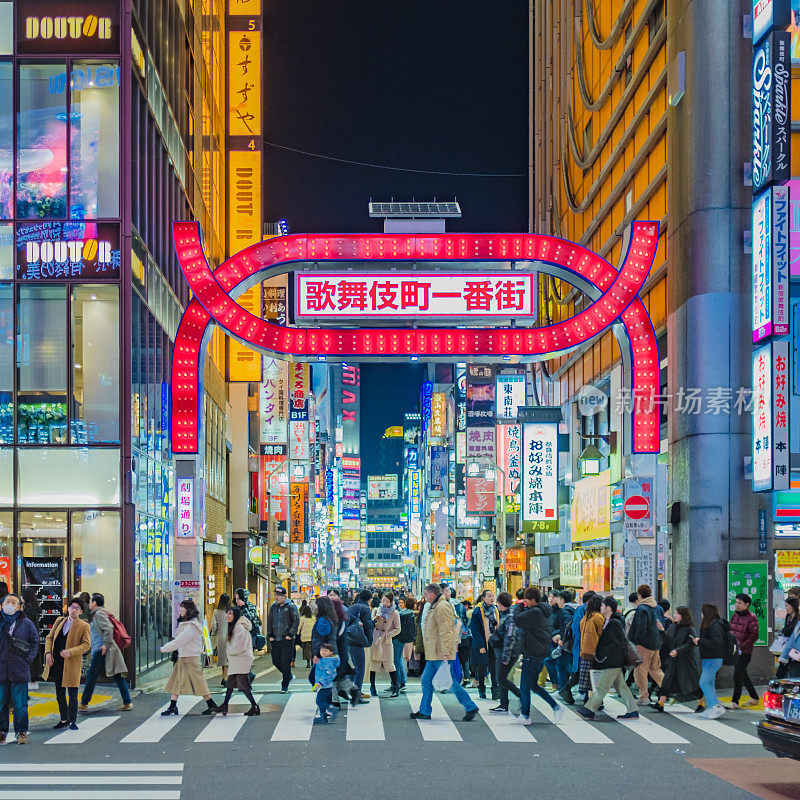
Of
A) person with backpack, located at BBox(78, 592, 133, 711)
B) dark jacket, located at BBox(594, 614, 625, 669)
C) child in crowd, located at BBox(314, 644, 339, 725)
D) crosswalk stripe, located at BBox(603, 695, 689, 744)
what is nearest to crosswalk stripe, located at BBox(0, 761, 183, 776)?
child in crowd, located at BBox(314, 644, 339, 725)

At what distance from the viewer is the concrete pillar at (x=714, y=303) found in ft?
78.6

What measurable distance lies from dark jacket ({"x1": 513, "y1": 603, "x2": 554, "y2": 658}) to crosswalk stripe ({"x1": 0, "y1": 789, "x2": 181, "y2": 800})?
6.34m

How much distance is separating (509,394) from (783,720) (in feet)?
151

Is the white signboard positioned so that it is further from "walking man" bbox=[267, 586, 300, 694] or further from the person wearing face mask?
the person wearing face mask

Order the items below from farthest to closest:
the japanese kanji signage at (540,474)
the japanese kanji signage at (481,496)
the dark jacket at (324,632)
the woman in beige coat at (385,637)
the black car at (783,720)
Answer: the japanese kanji signage at (481,496) → the japanese kanji signage at (540,474) → the woman in beige coat at (385,637) → the dark jacket at (324,632) → the black car at (783,720)

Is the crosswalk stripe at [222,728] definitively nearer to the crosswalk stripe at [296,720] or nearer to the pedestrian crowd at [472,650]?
the pedestrian crowd at [472,650]

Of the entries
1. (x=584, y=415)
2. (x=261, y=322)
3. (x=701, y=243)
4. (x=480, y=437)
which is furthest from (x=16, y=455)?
(x=480, y=437)

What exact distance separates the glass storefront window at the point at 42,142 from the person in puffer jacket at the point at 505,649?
11742 millimetres

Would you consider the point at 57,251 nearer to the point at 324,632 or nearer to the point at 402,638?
the point at 402,638

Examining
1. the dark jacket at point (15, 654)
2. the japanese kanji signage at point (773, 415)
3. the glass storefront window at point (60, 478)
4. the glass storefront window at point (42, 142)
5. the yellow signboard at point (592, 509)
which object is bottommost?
the dark jacket at point (15, 654)

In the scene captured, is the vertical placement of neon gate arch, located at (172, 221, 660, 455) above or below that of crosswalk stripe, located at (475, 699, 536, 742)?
above

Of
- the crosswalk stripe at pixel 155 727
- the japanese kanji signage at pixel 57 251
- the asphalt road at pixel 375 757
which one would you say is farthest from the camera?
the japanese kanji signage at pixel 57 251

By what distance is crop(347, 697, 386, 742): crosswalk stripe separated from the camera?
50.6 ft

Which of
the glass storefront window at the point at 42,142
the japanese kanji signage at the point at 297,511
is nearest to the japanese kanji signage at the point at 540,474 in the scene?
the glass storefront window at the point at 42,142
